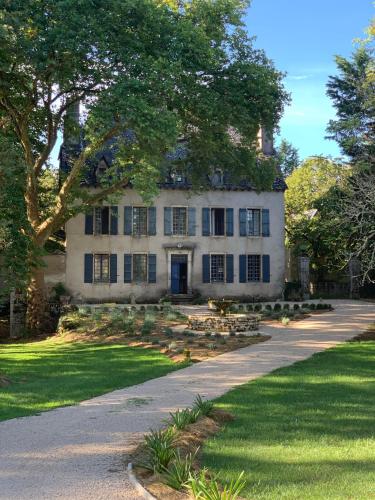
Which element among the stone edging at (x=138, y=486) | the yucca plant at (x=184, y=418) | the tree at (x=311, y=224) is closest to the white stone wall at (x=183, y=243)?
the tree at (x=311, y=224)

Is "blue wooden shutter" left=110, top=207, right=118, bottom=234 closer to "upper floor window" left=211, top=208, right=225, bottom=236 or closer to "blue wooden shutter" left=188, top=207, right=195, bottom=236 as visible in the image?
"blue wooden shutter" left=188, top=207, right=195, bottom=236

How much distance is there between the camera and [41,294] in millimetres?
22641

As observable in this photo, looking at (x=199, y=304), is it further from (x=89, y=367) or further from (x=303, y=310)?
(x=89, y=367)

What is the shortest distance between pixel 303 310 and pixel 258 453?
1943cm

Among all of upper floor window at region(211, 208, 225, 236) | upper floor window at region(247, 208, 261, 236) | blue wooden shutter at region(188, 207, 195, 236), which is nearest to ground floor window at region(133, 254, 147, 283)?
blue wooden shutter at region(188, 207, 195, 236)

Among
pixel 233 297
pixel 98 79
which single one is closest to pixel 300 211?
pixel 233 297

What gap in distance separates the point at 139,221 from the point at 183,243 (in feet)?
9.44

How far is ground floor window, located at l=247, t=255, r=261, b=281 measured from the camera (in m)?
32.3

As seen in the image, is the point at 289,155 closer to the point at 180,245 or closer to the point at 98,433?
the point at 180,245

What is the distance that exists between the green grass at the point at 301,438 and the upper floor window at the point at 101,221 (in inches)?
859

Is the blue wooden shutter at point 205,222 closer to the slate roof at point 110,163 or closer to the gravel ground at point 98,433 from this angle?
the slate roof at point 110,163

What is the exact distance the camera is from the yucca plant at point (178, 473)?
4516 mm

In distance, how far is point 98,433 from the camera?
6.53 m


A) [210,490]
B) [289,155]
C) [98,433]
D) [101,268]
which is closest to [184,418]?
[98,433]
